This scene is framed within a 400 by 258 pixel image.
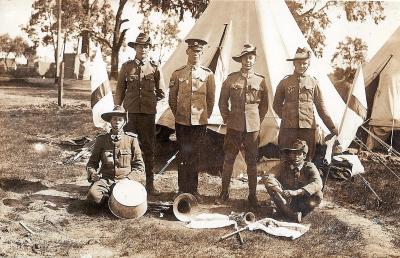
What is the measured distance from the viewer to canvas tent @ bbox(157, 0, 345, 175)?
7.38 m

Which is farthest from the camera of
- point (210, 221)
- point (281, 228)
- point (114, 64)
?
point (114, 64)

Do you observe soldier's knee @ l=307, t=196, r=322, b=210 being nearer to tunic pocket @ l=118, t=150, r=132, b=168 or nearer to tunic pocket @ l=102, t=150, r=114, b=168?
tunic pocket @ l=118, t=150, r=132, b=168

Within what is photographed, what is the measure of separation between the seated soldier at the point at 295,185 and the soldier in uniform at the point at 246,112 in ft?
1.37

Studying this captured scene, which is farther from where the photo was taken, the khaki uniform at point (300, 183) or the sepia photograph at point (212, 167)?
the khaki uniform at point (300, 183)

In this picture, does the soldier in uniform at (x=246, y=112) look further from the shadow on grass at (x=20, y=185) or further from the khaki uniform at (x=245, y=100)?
the shadow on grass at (x=20, y=185)

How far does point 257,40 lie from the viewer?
761cm

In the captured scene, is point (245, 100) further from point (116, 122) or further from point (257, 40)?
point (257, 40)

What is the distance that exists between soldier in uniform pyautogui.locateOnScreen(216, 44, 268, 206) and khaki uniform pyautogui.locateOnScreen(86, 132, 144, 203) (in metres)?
1.12

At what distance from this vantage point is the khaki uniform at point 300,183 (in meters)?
4.81

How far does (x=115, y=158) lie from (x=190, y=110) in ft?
3.40

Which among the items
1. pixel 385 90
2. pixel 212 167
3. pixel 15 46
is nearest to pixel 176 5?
pixel 385 90

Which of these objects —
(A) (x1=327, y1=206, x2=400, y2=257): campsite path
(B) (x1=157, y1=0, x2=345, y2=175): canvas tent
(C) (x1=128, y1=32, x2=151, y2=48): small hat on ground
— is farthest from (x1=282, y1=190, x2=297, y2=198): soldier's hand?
(B) (x1=157, y1=0, x2=345, y2=175): canvas tent

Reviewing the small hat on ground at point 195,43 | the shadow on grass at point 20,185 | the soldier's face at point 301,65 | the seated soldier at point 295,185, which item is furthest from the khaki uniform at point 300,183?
the shadow on grass at point 20,185

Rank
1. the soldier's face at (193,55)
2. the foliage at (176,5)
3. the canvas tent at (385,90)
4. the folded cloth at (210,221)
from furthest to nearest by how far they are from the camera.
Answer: the foliage at (176,5), the canvas tent at (385,90), the soldier's face at (193,55), the folded cloth at (210,221)
